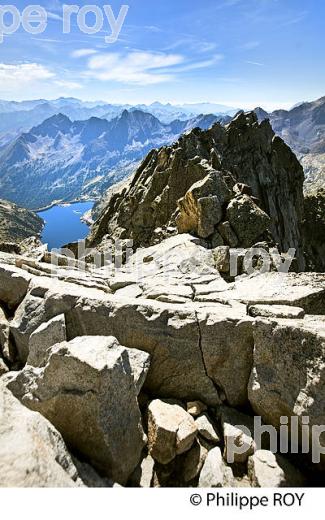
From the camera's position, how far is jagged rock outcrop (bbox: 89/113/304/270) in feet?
102

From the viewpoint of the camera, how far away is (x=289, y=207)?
85.2 m

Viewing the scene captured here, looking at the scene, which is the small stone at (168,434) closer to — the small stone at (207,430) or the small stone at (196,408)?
the small stone at (207,430)

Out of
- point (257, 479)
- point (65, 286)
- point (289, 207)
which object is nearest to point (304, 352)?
point (257, 479)

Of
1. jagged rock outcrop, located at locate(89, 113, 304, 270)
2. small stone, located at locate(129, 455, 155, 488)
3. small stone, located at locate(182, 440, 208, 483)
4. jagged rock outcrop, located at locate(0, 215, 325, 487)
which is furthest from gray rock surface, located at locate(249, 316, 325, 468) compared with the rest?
jagged rock outcrop, located at locate(89, 113, 304, 270)

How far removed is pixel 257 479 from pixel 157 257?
19.0 m

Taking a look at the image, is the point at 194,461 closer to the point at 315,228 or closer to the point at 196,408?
the point at 196,408

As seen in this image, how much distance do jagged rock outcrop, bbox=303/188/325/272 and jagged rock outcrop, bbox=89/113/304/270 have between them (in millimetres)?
15294

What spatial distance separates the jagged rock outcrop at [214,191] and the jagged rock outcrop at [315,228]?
50.2ft

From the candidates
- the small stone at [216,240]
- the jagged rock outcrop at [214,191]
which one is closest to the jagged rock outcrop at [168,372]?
the small stone at [216,240]

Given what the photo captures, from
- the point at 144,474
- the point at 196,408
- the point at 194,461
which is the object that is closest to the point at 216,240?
the point at 196,408

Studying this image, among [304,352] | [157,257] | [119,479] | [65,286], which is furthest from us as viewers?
[157,257]

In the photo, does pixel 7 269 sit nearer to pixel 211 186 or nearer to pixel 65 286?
pixel 65 286

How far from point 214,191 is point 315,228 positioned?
87593 mm

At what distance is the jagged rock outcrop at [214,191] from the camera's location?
31188mm
